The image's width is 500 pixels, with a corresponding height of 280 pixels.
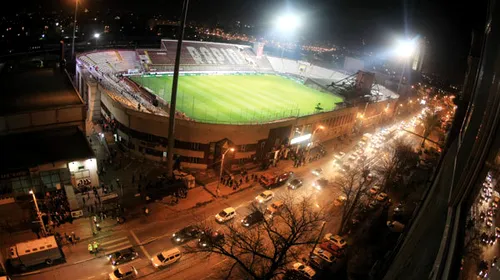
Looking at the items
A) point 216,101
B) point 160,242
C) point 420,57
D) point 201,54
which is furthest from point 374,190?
point 420,57

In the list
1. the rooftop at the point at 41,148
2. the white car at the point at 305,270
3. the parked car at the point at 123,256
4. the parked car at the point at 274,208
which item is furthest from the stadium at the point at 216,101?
the white car at the point at 305,270

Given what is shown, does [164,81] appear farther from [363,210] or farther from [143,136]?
[363,210]

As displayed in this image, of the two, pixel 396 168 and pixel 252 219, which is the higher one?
pixel 396 168

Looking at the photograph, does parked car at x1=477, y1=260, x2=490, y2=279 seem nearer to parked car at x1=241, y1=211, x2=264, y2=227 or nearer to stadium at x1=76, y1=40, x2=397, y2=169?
parked car at x1=241, y1=211, x2=264, y2=227

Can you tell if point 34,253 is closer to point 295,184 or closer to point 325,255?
point 325,255

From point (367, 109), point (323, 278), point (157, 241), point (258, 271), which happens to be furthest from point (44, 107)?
point (367, 109)

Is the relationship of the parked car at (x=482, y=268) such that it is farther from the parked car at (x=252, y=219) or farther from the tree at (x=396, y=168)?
the tree at (x=396, y=168)
